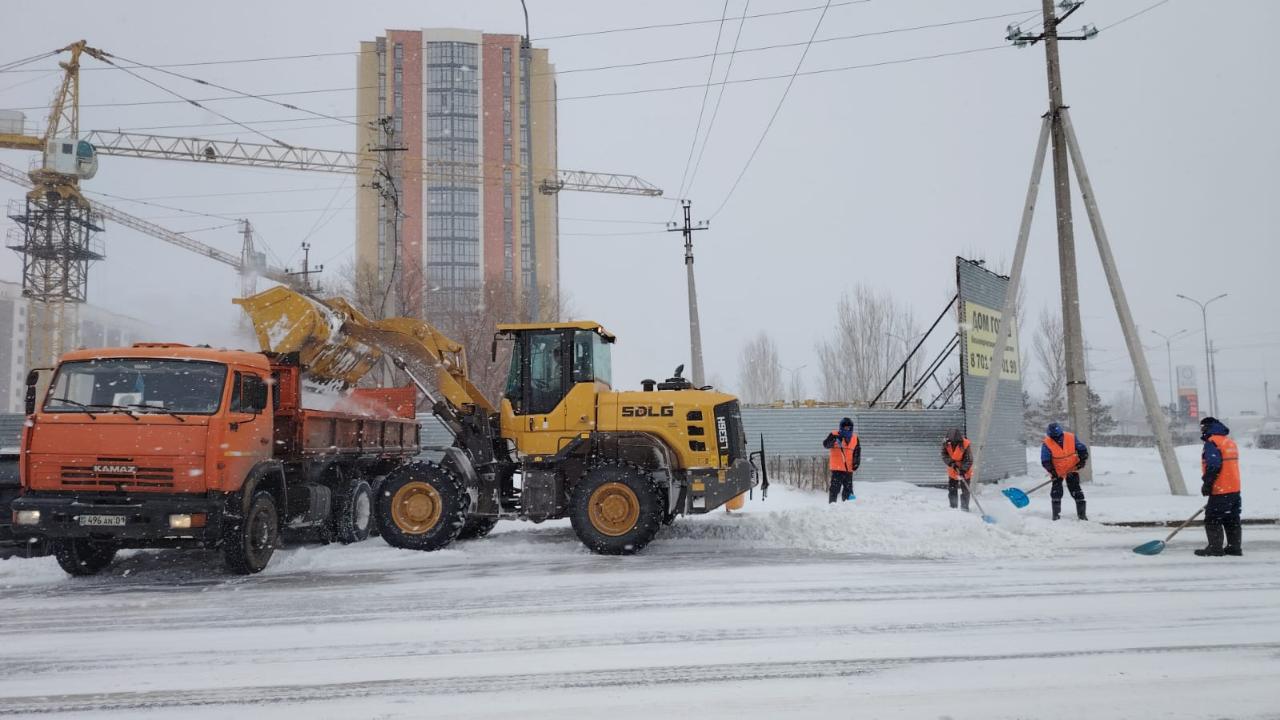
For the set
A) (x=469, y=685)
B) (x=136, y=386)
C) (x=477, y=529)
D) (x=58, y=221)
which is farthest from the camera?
(x=58, y=221)

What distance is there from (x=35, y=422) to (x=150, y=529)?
5.55 feet

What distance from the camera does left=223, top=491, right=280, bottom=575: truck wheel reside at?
7984 millimetres

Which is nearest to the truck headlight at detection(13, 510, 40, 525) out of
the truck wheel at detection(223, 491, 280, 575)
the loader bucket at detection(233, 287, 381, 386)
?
the truck wheel at detection(223, 491, 280, 575)

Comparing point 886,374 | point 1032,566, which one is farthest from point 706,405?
point 886,374

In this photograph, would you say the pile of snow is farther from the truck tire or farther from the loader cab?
the truck tire

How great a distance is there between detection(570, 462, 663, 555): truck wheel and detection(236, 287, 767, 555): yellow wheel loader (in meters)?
0.01

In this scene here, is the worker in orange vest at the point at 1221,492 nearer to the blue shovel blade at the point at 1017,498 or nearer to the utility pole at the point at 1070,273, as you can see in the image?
the blue shovel blade at the point at 1017,498

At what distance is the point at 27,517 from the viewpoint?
294 inches

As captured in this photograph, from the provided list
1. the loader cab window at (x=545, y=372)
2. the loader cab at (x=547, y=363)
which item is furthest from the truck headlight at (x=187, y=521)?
the loader cab window at (x=545, y=372)

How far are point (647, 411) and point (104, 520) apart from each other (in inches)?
231

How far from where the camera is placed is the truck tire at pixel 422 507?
9477mm

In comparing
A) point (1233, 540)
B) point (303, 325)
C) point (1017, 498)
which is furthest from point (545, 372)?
point (1233, 540)

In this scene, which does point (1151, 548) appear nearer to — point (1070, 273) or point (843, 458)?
point (843, 458)

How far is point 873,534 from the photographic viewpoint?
9.74 meters
